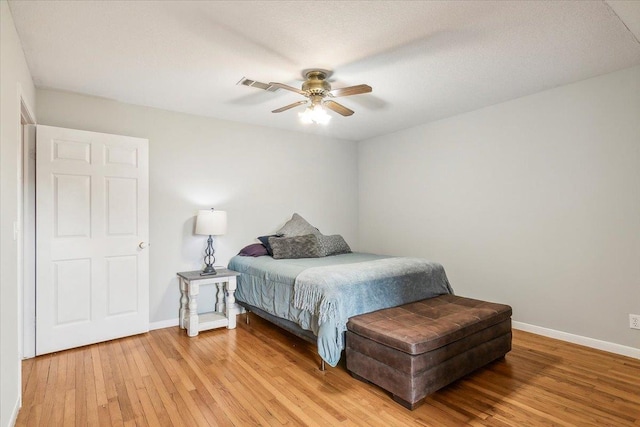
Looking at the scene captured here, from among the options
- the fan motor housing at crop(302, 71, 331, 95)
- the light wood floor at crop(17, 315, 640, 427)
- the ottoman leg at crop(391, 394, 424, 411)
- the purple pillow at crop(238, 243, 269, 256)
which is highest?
the fan motor housing at crop(302, 71, 331, 95)

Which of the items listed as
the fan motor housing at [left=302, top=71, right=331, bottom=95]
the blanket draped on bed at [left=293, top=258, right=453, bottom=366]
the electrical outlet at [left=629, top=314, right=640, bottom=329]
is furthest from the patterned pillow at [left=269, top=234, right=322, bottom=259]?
the electrical outlet at [left=629, top=314, right=640, bottom=329]

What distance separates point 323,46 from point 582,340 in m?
3.40

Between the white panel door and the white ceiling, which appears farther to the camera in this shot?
the white panel door

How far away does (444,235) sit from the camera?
14.0 ft

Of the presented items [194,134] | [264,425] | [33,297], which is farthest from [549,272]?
[33,297]

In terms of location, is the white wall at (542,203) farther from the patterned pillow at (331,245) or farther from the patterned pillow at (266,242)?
the patterned pillow at (266,242)

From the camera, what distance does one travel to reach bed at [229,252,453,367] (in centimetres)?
254

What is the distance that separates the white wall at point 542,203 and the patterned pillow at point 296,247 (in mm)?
1528

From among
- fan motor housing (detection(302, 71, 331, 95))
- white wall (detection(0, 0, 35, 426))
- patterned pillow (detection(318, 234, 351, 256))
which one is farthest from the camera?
patterned pillow (detection(318, 234, 351, 256))

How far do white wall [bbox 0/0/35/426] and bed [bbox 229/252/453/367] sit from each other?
1810mm

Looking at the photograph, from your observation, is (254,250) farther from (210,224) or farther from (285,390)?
(285,390)

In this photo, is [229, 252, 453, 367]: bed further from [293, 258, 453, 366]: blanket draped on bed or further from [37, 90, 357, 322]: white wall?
[37, 90, 357, 322]: white wall

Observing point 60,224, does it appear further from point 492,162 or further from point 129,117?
point 492,162

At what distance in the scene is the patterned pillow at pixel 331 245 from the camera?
13.0 ft
